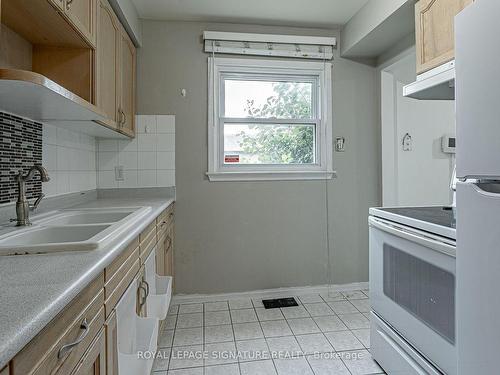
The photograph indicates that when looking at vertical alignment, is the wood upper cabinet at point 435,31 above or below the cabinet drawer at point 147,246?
above

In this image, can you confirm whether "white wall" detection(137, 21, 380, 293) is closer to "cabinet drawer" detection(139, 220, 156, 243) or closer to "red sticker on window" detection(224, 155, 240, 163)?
"red sticker on window" detection(224, 155, 240, 163)

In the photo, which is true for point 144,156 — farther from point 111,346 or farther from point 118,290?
point 111,346

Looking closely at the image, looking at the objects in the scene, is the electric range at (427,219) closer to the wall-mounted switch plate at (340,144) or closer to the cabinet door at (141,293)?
the wall-mounted switch plate at (340,144)

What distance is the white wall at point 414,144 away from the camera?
2.52 meters

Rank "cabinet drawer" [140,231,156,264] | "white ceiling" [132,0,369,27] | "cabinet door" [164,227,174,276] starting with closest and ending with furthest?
1. "cabinet drawer" [140,231,156,264]
2. "cabinet door" [164,227,174,276]
3. "white ceiling" [132,0,369,27]

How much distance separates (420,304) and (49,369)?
4.30ft

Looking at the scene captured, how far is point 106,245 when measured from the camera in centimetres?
90

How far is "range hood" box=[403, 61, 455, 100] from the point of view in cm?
136

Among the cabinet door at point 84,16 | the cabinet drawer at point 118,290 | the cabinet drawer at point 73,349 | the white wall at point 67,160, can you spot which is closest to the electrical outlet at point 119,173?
the white wall at point 67,160

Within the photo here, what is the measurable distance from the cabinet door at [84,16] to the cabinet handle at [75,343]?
118 centimetres

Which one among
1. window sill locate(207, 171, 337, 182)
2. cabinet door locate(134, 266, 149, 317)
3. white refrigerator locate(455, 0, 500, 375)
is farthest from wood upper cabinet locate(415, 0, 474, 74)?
cabinet door locate(134, 266, 149, 317)

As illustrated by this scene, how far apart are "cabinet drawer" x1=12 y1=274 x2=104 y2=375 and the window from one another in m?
1.74

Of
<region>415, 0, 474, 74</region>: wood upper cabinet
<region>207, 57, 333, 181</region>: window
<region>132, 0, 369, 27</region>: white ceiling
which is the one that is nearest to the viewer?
<region>415, 0, 474, 74</region>: wood upper cabinet

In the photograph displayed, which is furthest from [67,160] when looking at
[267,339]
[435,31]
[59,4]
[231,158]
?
[435,31]
